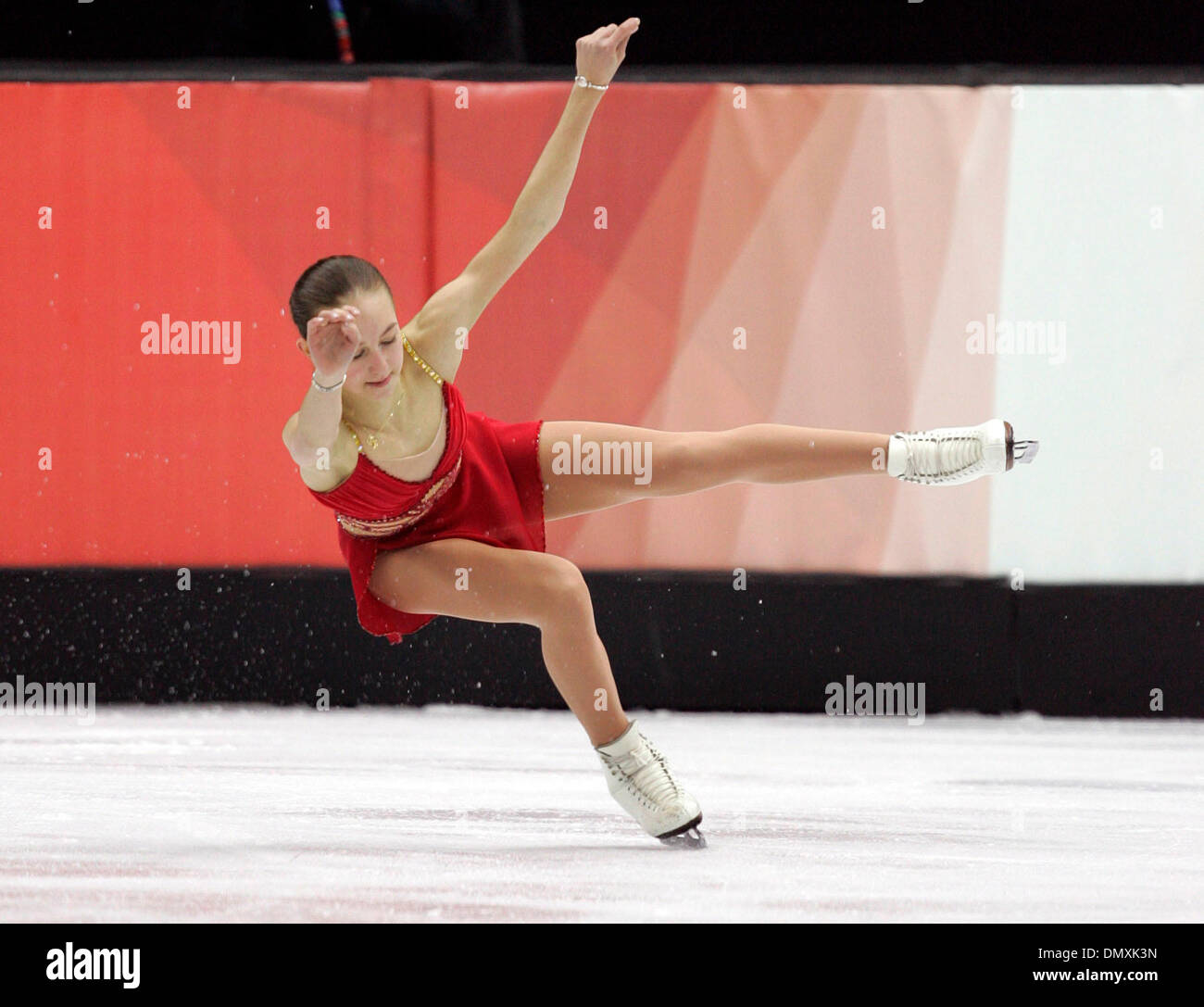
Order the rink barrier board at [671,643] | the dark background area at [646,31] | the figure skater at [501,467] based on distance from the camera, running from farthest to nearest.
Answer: the dark background area at [646,31], the rink barrier board at [671,643], the figure skater at [501,467]

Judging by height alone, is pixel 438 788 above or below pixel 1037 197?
below

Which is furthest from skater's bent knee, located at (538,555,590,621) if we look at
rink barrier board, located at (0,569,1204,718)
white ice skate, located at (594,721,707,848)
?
rink barrier board, located at (0,569,1204,718)

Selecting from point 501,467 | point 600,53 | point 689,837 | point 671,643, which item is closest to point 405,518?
point 501,467

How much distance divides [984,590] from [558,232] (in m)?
1.52

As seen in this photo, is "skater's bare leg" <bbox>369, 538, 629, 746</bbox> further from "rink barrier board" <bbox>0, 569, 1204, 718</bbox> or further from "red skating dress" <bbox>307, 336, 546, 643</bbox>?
"rink barrier board" <bbox>0, 569, 1204, 718</bbox>

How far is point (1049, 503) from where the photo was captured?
160 inches

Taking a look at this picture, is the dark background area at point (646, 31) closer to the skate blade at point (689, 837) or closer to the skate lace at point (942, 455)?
the skate lace at point (942, 455)

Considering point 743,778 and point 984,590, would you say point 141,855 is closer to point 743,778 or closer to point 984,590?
point 743,778

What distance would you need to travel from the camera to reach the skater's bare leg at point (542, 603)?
2285mm

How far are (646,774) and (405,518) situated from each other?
561mm

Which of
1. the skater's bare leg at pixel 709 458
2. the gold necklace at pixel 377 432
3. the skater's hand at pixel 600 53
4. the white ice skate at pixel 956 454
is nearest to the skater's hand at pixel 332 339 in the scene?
the gold necklace at pixel 377 432

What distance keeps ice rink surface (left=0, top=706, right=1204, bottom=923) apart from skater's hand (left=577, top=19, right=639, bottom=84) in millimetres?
1255

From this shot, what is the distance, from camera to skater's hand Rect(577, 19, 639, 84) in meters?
2.46
